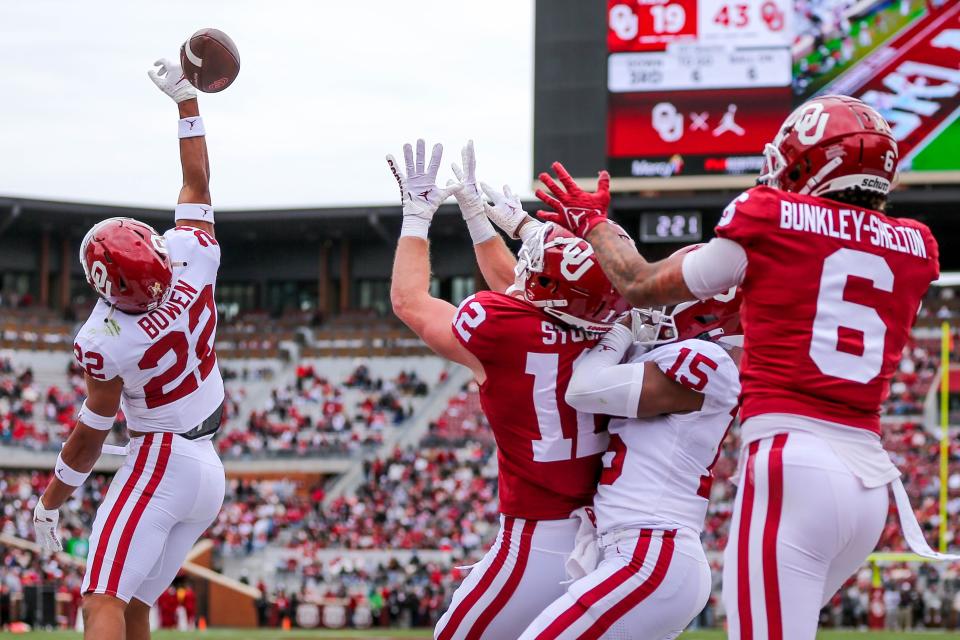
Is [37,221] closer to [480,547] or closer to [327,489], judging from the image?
[327,489]

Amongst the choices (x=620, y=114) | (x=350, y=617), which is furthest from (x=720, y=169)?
(x=350, y=617)

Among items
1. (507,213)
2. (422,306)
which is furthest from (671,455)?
(507,213)

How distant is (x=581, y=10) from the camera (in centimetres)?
2522

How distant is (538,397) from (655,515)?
0.52m

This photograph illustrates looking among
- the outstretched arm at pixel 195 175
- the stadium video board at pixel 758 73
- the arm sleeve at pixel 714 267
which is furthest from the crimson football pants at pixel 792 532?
the stadium video board at pixel 758 73

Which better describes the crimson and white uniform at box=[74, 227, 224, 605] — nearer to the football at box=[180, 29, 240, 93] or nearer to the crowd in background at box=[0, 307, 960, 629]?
the football at box=[180, 29, 240, 93]

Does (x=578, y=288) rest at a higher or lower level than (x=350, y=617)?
higher

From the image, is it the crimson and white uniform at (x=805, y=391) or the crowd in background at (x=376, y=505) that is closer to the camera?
the crimson and white uniform at (x=805, y=391)

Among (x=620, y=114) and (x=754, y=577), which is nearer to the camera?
(x=754, y=577)

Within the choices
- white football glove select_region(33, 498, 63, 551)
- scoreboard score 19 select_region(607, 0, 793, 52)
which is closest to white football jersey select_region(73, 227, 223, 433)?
white football glove select_region(33, 498, 63, 551)

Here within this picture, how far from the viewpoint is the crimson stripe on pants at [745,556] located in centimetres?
354

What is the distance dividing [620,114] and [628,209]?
247 centimetres

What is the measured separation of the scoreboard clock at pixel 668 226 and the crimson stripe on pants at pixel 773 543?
875 inches

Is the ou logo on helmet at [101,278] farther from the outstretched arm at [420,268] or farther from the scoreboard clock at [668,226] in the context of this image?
the scoreboard clock at [668,226]
